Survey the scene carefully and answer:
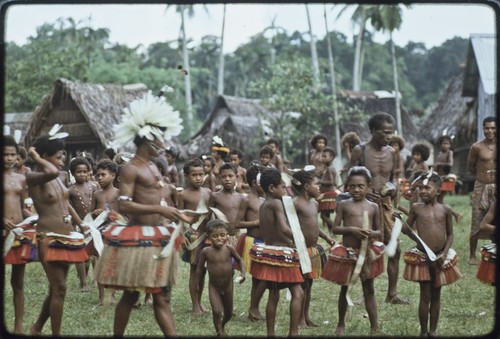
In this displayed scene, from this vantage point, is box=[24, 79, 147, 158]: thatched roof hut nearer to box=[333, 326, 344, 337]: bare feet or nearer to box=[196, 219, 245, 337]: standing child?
box=[196, 219, 245, 337]: standing child

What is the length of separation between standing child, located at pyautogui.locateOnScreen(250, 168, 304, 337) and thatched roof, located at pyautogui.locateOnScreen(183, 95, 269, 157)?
21.3 metres

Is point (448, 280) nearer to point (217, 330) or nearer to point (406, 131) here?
point (217, 330)

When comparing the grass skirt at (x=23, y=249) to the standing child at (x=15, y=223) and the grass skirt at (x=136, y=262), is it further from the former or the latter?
the grass skirt at (x=136, y=262)

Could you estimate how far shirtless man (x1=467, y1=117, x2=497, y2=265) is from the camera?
29.3 feet

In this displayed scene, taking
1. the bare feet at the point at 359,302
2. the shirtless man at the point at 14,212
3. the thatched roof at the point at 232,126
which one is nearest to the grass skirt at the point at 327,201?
the bare feet at the point at 359,302

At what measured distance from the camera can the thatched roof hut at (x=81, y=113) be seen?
69.7ft

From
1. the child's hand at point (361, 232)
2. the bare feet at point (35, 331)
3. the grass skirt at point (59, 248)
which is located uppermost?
the child's hand at point (361, 232)

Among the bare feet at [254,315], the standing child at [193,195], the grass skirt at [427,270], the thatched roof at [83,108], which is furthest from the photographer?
the thatched roof at [83,108]

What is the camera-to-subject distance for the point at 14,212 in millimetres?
6117

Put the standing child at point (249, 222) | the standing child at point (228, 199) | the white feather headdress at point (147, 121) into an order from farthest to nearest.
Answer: the standing child at point (228, 199) → the standing child at point (249, 222) → the white feather headdress at point (147, 121)

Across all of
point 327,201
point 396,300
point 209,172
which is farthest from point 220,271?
point 327,201

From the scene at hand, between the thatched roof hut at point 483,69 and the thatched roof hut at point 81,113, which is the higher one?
the thatched roof hut at point 483,69

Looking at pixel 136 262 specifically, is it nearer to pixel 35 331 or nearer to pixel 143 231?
pixel 143 231

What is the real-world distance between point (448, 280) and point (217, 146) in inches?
203
